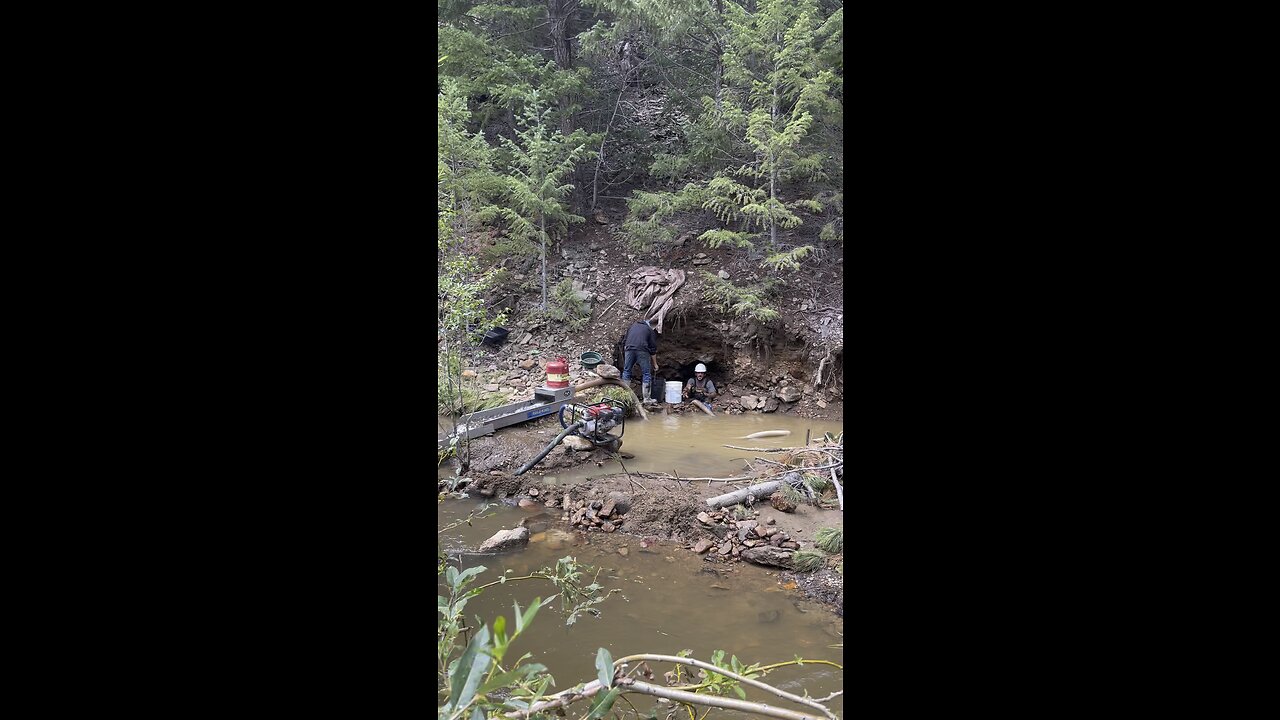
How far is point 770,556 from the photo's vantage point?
6.24 metres

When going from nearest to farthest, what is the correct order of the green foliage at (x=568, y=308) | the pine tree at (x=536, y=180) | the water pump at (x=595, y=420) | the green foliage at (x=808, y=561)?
the green foliage at (x=808, y=561)
the water pump at (x=595, y=420)
the pine tree at (x=536, y=180)
the green foliage at (x=568, y=308)

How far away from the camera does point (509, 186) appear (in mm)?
14102

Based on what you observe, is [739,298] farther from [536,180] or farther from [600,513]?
[600,513]

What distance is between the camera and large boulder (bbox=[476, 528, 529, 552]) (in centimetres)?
637

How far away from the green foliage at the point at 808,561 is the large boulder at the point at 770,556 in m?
0.07

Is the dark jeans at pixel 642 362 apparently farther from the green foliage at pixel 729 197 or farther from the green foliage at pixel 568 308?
the green foliage at pixel 729 197

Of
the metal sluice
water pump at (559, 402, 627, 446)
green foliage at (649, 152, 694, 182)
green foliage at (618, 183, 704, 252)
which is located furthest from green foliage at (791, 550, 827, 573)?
green foliage at (649, 152, 694, 182)

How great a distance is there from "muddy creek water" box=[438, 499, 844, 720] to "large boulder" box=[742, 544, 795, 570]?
3.7 inches

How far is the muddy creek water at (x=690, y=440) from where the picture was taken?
8570mm

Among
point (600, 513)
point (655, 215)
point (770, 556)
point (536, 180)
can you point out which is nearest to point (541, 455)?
point (600, 513)

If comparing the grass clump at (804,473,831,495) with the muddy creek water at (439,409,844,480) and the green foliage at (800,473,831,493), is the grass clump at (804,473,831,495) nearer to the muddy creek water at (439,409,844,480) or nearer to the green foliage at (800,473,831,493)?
the green foliage at (800,473,831,493)

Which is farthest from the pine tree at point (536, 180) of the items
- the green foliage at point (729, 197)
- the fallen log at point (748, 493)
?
the fallen log at point (748, 493)
